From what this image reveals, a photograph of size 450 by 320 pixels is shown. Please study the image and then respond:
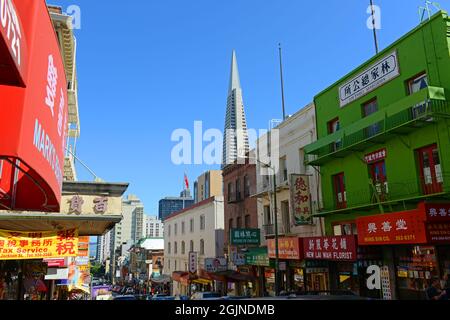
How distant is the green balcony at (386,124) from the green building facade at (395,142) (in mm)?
42

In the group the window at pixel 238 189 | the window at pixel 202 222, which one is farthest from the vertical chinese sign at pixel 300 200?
the window at pixel 202 222

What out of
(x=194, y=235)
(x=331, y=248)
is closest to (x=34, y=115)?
(x=331, y=248)

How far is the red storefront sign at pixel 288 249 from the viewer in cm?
2288

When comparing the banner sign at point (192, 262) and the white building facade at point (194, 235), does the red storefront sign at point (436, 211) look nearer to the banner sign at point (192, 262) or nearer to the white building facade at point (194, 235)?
the white building facade at point (194, 235)

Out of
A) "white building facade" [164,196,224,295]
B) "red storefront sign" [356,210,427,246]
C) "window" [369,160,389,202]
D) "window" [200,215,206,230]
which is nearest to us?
"red storefront sign" [356,210,427,246]

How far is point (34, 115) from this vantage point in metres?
3.20

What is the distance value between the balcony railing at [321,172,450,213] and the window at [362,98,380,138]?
2491mm

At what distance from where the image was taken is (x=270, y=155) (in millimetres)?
31203

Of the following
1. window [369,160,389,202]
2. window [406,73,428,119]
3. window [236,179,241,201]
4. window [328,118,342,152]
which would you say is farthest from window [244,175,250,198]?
window [406,73,428,119]

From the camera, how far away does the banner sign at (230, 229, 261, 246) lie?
3147cm

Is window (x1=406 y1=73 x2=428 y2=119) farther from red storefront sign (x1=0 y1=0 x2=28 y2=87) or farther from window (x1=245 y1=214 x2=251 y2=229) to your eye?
window (x1=245 y1=214 x2=251 y2=229)

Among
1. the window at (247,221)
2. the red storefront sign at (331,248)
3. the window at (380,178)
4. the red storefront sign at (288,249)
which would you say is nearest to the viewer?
the red storefront sign at (331,248)

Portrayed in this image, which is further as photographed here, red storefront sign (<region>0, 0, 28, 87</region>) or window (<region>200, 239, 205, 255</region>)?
window (<region>200, 239, 205, 255</region>)
